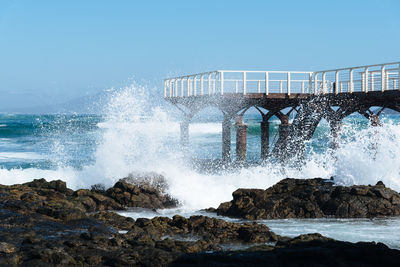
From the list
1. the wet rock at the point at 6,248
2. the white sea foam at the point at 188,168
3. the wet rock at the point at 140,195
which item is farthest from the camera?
the white sea foam at the point at 188,168

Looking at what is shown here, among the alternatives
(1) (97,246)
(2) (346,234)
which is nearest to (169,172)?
(2) (346,234)

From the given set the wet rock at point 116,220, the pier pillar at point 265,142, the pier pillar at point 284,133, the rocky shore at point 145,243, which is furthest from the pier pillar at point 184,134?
the wet rock at point 116,220

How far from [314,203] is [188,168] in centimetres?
786

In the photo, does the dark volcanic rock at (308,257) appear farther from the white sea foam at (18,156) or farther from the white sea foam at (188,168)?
the white sea foam at (18,156)

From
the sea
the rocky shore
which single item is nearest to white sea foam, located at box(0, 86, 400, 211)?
the sea

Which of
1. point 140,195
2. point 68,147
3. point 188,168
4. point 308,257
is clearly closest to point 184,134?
point 188,168

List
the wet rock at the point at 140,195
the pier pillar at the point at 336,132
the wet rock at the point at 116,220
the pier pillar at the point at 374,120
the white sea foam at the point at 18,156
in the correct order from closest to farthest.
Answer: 1. the wet rock at the point at 116,220
2. the wet rock at the point at 140,195
3. the pier pillar at the point at 374,120
4. the pier pillar at the point at 336,132
5. the white sea foam at the point at 18,156

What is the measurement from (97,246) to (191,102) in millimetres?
18348

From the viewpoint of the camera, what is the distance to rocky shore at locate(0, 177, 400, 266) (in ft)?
24.4

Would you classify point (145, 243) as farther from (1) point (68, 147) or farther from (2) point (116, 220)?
(1) point (68, 147)

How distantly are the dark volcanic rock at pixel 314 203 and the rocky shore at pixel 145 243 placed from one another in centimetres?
240

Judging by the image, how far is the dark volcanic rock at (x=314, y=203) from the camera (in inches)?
472

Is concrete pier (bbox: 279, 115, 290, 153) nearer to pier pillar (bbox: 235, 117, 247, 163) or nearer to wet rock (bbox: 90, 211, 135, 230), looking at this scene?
pier pillar (bbox: 235, 117, 247, 163)

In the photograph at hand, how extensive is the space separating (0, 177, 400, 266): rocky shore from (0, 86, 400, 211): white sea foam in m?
4.67
